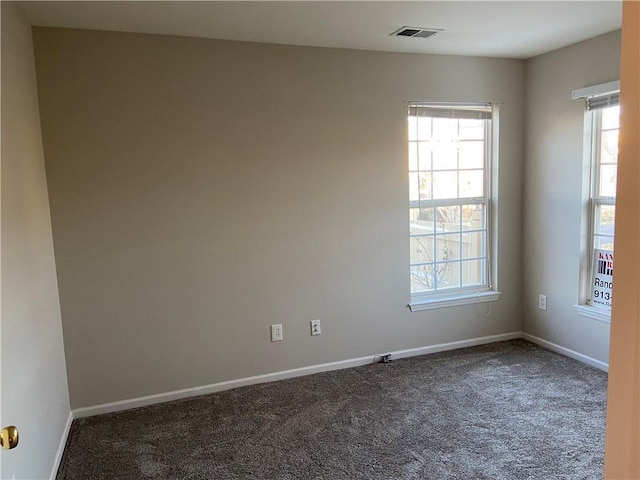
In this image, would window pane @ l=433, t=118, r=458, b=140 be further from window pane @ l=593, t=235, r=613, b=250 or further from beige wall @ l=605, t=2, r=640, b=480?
beige wall @ l=605, t=2, r=640, b=480

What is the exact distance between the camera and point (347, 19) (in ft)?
8.80

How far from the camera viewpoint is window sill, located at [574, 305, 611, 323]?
11.0 feet

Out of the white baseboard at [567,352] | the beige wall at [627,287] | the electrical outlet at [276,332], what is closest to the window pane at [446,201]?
the white baseboard at [567,352]

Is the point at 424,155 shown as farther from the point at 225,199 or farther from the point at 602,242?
the point at 225,199

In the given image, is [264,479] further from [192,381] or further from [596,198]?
[596,198]

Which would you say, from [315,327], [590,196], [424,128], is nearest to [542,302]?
[590,196]

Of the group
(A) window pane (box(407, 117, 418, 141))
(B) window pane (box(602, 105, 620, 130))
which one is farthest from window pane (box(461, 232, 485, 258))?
(B) window pane (box(602, 105, 620, 130))

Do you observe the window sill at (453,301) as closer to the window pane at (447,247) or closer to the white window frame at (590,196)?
the window pane at (447,247)

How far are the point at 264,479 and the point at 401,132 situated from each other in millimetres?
2399

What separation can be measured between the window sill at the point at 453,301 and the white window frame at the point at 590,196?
0.63 m

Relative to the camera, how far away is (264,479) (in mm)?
2258

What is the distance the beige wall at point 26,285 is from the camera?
1.81 meters

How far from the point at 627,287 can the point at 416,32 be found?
2597mm

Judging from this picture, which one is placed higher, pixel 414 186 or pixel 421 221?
pixel 414 186
